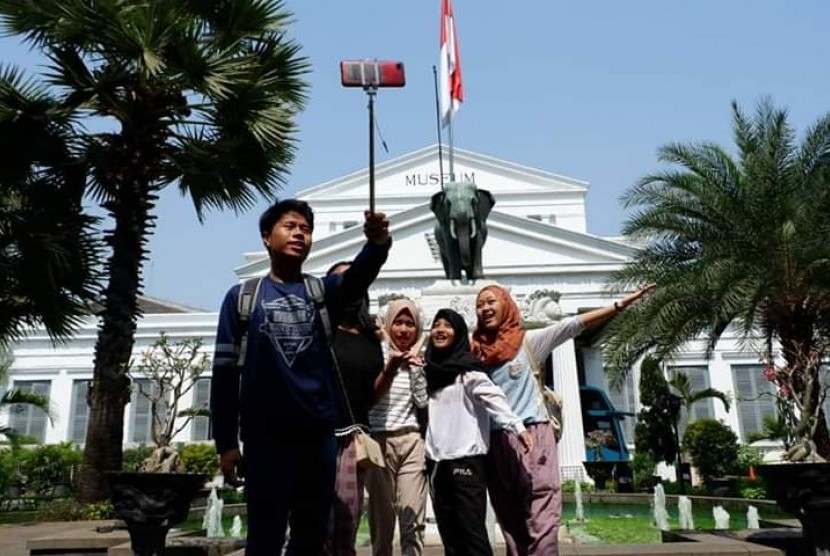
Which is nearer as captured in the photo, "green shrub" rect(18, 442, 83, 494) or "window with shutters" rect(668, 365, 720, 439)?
"green shrub" rect(18, 442, 83, 494)

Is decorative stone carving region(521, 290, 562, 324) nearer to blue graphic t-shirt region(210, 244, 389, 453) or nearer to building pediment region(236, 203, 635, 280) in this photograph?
blue graphic t-shirt region(210, 244, 389, 453)

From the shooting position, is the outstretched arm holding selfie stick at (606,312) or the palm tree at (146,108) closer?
the outstretched arm holding selfie stick at (606,312)

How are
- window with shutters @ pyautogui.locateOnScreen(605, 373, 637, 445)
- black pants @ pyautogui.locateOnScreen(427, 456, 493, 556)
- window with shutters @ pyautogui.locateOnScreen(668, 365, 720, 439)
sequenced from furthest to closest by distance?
1. window with shutters @ pyautogui.locateOnScreen(668, 365, 720, 439)
2. window with shutters @ pyautogui.locateOnScreen(605, 373, 637, 445)
3. black pants @ pyautogui.locateOnScreen(427, 456, 493, 556)

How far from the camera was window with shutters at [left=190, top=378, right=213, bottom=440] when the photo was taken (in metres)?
27.9

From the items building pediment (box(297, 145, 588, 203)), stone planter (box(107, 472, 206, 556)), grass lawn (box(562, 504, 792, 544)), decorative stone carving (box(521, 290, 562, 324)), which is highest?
building pediment (box(297, 145, 588, 203))

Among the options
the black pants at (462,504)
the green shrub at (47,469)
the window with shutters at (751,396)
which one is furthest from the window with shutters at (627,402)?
the black pants at (462,504)

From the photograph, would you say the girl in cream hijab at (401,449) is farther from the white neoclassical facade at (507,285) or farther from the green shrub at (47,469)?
the green shrub at (47,469)

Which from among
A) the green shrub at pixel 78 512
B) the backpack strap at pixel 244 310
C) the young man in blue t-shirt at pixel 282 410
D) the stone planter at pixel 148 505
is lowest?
the green shrub at pixel 78 512

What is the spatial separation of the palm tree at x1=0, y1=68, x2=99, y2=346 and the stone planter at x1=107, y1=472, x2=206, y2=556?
5079 millimetres

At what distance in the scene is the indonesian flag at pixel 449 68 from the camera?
14062 millimetres

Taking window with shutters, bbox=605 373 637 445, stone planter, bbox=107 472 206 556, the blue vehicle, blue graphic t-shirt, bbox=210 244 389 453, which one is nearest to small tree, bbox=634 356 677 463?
the blue vehicle

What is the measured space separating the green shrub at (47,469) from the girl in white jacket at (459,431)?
21792 mm

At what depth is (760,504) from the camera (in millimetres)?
11219

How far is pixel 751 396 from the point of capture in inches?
1094
